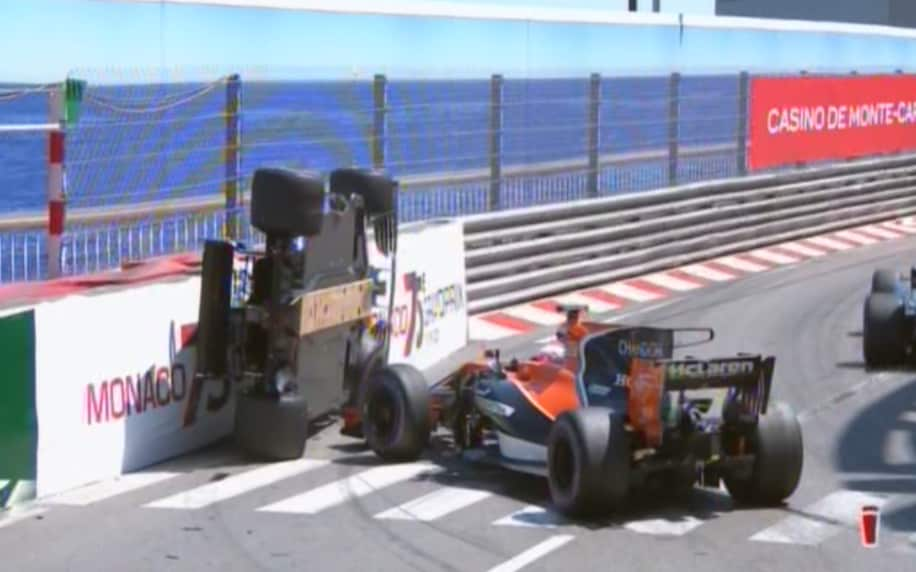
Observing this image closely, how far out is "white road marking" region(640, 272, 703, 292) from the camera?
19.9 metres

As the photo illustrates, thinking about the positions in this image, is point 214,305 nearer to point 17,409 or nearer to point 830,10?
point 17,409

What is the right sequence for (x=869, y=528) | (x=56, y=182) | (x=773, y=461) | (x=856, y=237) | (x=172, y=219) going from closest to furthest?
(x=869, y=528), (x=773, y=461), (x=56, y=182), (x=172, y=219), (x=856, y=237)

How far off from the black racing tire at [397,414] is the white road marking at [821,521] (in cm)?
Result: 244

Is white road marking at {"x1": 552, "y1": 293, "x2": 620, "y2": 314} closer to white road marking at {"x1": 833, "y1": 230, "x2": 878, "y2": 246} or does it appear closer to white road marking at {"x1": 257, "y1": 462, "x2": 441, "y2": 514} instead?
white road marking at {"x1": 833, "y1": 230, "x2": 878, "y2": 246}

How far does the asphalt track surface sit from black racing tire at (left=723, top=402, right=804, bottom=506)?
11cm

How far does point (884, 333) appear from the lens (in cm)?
1457

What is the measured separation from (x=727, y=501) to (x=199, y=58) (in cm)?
1034

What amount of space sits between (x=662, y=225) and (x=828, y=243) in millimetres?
4285

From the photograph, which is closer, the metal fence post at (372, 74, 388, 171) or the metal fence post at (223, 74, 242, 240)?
the metal fence post at (223, 74, 242, 240)

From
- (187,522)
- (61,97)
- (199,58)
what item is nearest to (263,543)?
(187,522)

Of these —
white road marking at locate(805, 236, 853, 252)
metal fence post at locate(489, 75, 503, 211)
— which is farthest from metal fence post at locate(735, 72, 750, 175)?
metal fence post at locate(489, 75, 503, 211)

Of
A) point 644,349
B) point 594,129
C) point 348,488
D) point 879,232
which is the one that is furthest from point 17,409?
point 879,232

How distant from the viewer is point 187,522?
930cm

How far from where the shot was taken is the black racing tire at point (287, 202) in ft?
35.4
